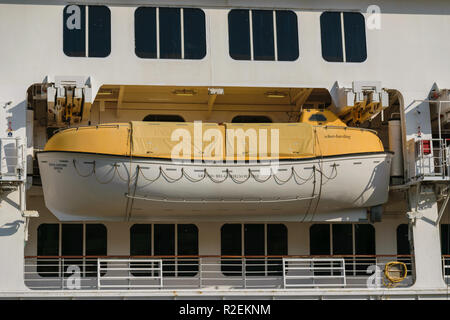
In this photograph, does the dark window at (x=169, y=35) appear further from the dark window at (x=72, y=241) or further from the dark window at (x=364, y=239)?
the dark window at (x=364, y=239)

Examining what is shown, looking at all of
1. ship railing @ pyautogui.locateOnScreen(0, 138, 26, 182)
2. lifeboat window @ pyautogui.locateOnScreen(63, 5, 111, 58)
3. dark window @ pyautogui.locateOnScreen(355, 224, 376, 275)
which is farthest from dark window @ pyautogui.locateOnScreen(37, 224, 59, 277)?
dark window @ pyautogui.locateOnScreen(355, 224, 376, 275)

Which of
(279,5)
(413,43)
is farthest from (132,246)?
(413,43)

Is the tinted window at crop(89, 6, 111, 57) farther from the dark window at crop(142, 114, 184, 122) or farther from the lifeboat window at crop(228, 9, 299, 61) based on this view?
the lifeboat window at crop(228, 9, 299, 61)

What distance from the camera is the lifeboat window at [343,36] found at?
1905 cm

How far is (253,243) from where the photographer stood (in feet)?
66.1

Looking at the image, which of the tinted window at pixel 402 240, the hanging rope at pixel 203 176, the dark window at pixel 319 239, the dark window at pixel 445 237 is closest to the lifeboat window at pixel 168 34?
the hanging rope at pixel 203 176

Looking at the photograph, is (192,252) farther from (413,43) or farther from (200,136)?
(413,43)

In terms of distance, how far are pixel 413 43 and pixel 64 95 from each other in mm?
8058

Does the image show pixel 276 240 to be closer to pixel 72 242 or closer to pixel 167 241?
pixel 167 241

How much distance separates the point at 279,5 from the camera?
1902cm

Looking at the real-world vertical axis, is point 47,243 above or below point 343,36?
below

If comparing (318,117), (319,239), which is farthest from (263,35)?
(319,239)

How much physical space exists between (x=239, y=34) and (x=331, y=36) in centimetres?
214
